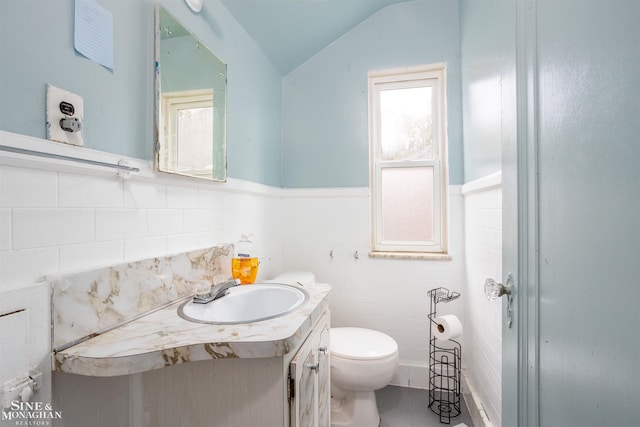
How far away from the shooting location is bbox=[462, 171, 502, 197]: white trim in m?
1.26

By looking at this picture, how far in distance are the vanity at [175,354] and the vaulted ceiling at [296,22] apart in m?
1.45

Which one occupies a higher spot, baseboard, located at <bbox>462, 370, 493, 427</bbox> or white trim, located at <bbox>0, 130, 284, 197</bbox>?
white trim, located at <bbox>0, 130, 284, 197</bbox>

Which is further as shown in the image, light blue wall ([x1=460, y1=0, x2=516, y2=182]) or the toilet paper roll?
the toilet paper roll

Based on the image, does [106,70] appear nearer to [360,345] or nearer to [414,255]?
[360,345]

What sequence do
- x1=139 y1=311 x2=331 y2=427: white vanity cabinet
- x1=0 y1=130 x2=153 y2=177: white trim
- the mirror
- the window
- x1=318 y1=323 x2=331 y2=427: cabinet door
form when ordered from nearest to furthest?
x1=0 y1=130 x2=153 y2=177: white trim → x1=139 y1=311 x2=331 y2=427: white vanity cabinet → the mirror → x1=318 y1=323 x2=331 y2=427: cabinet door → the window

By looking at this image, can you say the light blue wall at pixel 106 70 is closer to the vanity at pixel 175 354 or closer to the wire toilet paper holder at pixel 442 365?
the vanity at pixel 175 354

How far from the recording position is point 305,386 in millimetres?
930

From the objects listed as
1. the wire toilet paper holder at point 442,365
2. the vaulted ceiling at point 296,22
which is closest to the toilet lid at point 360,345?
the wire toilet paper holder at point 442,365

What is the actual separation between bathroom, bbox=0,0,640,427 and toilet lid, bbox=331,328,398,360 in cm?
31

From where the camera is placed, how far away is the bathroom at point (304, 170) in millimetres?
634

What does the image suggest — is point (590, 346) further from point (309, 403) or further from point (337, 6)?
point (337, 6)

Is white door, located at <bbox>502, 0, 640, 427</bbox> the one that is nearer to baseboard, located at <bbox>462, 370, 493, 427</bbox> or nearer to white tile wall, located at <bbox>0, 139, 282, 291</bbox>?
baseboard, located at <bbox>462, 370, 493, 427</bbox>

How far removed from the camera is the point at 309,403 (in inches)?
38.7

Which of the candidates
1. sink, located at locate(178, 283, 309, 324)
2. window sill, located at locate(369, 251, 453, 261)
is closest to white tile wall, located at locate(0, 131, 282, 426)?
sink, located at locate(178, 283, 309, 324)
